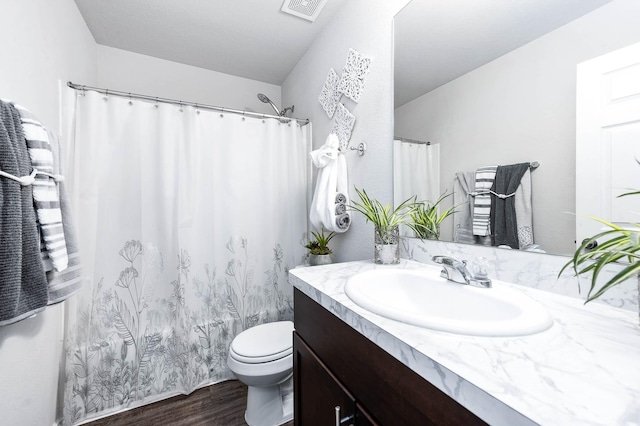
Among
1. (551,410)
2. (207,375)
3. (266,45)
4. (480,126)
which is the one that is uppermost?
(266,45)

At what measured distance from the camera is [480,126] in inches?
36.2

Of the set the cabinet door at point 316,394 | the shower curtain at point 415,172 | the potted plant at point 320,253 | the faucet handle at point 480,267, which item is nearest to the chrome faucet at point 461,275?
the faucet handle at point 480,267

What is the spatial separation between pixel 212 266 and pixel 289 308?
2.09 ft

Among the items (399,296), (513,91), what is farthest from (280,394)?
(513,91)

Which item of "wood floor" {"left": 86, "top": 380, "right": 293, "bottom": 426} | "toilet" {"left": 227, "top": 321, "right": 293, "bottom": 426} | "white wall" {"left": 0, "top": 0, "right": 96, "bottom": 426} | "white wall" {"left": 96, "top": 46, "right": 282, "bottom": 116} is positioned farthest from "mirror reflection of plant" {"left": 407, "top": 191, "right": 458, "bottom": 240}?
"white wall" {"left": 96, "top": 46, "right": 282, "bottom": 116}

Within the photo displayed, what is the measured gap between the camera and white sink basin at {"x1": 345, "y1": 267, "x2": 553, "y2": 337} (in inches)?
19.8

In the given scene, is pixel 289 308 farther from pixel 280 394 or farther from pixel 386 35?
pixel 386 35

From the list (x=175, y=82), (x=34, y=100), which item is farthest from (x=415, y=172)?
(x=175, y=82)

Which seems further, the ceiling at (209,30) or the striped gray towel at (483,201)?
the ceiling at (209,30)

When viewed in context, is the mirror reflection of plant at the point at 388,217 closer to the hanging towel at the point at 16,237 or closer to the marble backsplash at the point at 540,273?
the marble backsplash at the point at 540,273

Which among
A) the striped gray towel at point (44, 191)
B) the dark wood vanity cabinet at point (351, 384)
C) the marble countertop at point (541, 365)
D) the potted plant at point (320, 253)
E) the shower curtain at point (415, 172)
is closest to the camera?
the marble countertop at point (541, 365)

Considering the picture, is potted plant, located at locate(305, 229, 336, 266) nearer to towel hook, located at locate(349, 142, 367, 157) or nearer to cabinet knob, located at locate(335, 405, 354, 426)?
towel hook, located at locate(349, 142, 367, 157)

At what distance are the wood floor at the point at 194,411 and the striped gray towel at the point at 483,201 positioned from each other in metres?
1.35

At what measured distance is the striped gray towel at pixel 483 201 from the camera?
893mm
